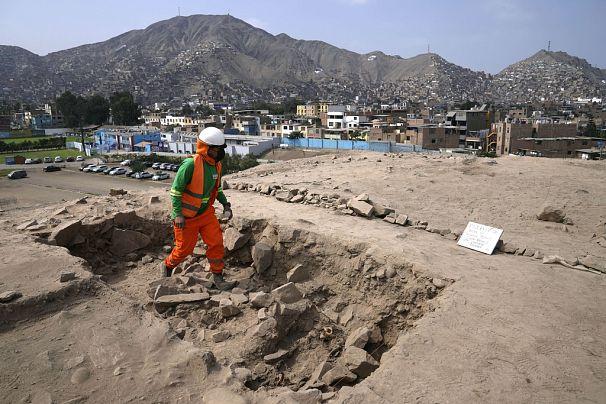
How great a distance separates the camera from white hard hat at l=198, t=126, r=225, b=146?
5.56m

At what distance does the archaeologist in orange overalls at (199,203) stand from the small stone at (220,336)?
1135 mm

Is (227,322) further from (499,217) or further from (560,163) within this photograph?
(560,163)

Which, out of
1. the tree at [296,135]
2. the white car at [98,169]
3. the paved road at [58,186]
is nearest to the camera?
the paved road at [58,186]

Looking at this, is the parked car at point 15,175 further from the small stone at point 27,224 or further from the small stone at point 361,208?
the small stone at point 361,208

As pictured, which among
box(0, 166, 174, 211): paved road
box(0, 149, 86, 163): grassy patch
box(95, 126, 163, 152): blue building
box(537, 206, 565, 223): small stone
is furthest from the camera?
box(95, 126, 163, 152): blue building

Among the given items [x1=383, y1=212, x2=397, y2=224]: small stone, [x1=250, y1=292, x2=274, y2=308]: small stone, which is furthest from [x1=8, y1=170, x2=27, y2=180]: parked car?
[x1=250, y1=292, x2=274, y2=308]: small stone

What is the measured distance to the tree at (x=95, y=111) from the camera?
3140 inches

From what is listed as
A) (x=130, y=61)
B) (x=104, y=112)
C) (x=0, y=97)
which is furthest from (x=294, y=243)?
(x=130, y=61)

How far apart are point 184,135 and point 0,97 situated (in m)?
142

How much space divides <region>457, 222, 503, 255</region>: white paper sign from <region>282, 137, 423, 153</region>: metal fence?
1205 inches

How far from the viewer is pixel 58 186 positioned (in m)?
32.8

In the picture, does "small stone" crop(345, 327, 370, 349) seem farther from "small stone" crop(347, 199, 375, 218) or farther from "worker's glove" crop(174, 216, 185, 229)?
"small stone" crop(347, 199, 375, 218)

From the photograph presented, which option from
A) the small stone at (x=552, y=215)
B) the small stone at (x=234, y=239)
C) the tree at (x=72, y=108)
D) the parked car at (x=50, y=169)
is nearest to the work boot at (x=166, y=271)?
the small stone at (x=234, y=239)

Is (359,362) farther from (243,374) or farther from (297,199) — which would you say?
(297,199)
